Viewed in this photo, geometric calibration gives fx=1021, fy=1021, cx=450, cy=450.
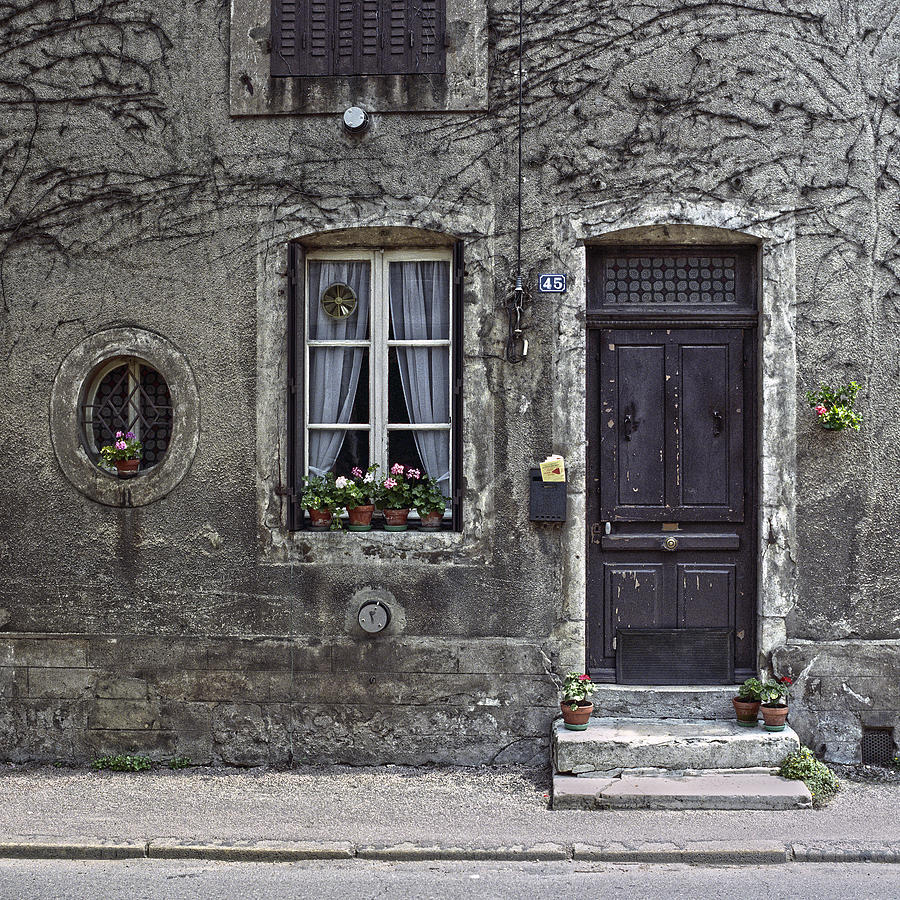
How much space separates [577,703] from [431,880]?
163cm

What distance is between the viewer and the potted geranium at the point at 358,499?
6.30 metres

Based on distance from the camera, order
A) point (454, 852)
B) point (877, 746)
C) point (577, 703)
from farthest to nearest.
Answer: point (877, 746), point (577, 703), point (454, 852)

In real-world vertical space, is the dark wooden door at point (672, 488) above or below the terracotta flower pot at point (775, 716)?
above

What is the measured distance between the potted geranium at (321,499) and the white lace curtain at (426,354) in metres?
0.61

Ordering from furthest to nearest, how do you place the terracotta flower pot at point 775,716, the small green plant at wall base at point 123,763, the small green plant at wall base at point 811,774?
the small green plant at wall base at point 123,763 → the terracotta flower pot at point 775,716 → the small green plant at wall base at point 811,774

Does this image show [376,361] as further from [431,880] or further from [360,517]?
[431,880]

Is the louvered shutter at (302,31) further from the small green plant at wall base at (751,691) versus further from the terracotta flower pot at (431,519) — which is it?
the small green plant at wall base at (751,691)

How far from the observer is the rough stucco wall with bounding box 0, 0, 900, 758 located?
6129mm

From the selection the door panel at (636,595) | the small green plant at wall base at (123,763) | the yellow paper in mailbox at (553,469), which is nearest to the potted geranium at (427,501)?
the yellow paper in mailbox at (553,469)

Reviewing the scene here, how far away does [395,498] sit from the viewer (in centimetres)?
632

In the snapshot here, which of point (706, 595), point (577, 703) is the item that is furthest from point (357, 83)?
point (577, 703)

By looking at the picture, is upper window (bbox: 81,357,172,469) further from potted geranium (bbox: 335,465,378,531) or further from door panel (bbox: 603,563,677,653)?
door panel (bbox: 603,563,677,653)

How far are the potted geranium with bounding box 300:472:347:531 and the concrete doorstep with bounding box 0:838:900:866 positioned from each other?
2.02 metres

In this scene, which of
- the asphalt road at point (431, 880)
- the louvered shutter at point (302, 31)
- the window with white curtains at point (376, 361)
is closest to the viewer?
the asphalt road at point (431, 880)
